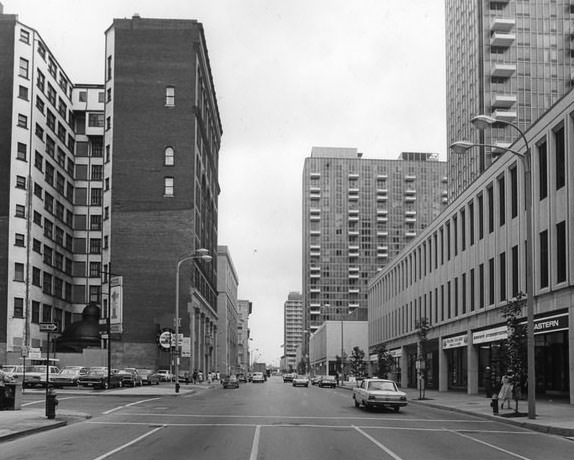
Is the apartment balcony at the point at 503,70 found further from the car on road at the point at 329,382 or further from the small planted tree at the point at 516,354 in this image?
the small planted tree at the point at 516,354

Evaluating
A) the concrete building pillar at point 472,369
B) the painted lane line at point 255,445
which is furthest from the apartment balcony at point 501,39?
the painted lane line at point 255,445

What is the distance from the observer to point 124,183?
84375 mm

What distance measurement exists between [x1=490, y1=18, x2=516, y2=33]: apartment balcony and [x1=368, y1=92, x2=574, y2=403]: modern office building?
3974 cm

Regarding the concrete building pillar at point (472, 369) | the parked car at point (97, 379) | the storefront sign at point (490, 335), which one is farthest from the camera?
the parked car at point (97, 379)

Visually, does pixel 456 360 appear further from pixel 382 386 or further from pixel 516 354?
pixel 516 354

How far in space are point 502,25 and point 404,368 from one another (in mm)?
48462

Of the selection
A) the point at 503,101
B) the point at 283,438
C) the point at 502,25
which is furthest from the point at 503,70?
the point at 283,438

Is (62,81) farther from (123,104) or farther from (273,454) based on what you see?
(273,454)

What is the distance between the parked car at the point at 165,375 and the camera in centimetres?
7654

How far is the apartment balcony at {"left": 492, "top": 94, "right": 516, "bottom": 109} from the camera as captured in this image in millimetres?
97312

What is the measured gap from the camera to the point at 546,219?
36656 millimetres

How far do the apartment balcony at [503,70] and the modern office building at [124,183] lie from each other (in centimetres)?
3624

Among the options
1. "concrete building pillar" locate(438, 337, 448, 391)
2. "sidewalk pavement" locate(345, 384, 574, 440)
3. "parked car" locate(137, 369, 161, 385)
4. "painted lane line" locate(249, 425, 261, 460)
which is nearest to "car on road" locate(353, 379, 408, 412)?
"sidewalk pavement" locate(345, 384, 574, 440)

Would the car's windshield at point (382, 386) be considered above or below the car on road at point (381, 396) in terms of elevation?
above
